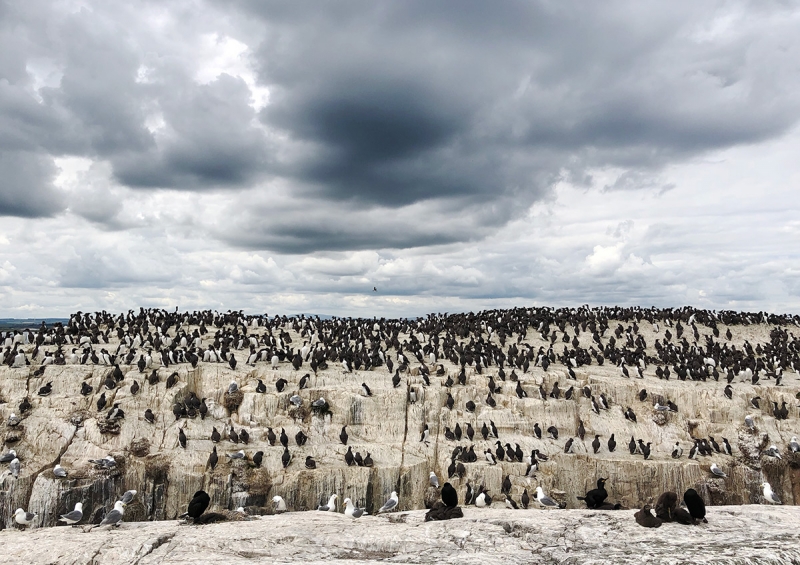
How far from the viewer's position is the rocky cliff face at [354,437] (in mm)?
26938

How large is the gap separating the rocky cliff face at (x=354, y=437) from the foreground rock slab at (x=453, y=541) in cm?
1036

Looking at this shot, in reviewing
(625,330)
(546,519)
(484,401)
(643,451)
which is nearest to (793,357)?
(625,330)

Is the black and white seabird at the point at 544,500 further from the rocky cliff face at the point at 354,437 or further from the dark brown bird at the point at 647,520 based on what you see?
the dark brown bird at the point at 647,520

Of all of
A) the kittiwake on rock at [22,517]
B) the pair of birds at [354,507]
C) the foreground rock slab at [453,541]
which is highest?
the foreground rock slab at [453,541]

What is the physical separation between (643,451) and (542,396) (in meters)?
Answer: 6.63

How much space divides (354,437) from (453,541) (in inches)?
689

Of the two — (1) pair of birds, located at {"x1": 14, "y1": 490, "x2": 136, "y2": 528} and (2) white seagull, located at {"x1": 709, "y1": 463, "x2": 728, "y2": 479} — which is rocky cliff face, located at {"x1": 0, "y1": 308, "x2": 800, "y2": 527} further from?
(1) pair of birds, located at {"x1": 14, "y1": 490, "x2": 136, "y2": 528}

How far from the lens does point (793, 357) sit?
42656 mm

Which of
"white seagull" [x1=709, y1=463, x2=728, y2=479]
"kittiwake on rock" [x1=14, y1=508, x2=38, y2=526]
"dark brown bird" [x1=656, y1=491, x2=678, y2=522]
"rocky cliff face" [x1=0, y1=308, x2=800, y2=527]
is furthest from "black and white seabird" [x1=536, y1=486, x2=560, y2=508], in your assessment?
"kittiwake on rock" [x1=14, y1=508, x2=38, y2=526]

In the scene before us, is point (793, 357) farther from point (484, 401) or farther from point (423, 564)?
point (423, 564)

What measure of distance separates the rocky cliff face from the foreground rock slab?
10.4 m

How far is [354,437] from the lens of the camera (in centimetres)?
3116

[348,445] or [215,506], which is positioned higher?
[348,445]

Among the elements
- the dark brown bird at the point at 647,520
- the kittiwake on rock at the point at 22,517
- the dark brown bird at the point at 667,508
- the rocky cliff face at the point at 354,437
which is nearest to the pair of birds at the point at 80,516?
the kittiwake on rock at the point at 22,517
